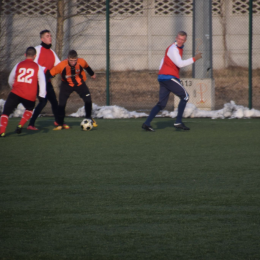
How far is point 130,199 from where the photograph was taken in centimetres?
468

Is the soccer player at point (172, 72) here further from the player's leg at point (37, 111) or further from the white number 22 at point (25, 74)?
the white number 22 at point (25, 74)

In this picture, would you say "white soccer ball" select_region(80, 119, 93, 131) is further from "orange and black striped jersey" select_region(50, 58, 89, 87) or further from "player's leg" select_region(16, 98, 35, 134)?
"player's leg" select_region(16, 98, 35, 134)

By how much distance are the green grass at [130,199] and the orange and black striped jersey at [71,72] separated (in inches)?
62.5

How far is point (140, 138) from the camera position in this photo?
357 inches

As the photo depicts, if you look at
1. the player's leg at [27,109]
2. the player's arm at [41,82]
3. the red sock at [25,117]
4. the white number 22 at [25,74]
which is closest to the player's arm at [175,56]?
the player's arm at [41,82]

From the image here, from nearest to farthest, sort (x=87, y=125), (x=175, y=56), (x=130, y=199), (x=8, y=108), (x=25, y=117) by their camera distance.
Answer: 1. (x=130, y=199)
2. (x=8, y=108)
3. (x=25, y=117)
4. (x=175, y=56)
5. (x=87, y=125)

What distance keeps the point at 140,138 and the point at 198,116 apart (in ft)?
12.7

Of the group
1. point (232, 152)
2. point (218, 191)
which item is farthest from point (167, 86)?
point (218, 191)

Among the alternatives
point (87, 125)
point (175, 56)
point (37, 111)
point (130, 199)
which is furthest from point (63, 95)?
point (130, 199)

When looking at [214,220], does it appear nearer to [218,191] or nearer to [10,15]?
[218,191]

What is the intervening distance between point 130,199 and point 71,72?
5.51 metres

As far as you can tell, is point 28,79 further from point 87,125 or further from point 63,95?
point 87,125


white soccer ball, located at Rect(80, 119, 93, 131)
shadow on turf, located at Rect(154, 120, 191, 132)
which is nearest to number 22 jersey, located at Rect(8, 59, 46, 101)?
white soccer ball, located at Rect(80, 119, 93, 131)

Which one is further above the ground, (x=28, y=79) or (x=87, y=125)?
(x=28, y=79)
